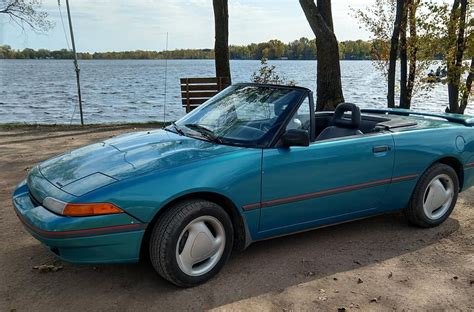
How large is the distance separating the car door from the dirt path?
0.32 metres

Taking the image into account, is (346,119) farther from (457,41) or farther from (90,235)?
(457,41)

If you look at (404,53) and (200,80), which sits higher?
(404,53)

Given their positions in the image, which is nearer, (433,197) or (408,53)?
(433,197)

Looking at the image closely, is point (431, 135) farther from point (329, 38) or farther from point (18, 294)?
point (329, 38)

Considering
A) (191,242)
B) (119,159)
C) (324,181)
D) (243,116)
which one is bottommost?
(191,242)

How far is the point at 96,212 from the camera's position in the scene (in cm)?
294

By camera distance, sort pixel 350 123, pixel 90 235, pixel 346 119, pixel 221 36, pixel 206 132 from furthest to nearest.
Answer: pixel 221 36 < pixel 346 119 < pixel 350 123 < pixel 206 132 < pixel 90 235

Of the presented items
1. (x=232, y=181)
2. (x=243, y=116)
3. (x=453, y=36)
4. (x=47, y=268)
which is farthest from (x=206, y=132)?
(x=453, y=36)

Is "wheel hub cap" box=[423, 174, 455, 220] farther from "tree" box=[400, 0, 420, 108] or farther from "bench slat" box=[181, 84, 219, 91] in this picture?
"bench slat" box=[181, 84, 219, 91]

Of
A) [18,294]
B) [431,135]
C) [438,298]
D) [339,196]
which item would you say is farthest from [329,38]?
[18,294]

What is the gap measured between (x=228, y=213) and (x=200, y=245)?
36cm

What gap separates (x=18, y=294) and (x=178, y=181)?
4.63ft

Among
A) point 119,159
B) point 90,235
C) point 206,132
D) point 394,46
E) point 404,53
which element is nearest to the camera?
point 90,235

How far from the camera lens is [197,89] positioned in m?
13.5
